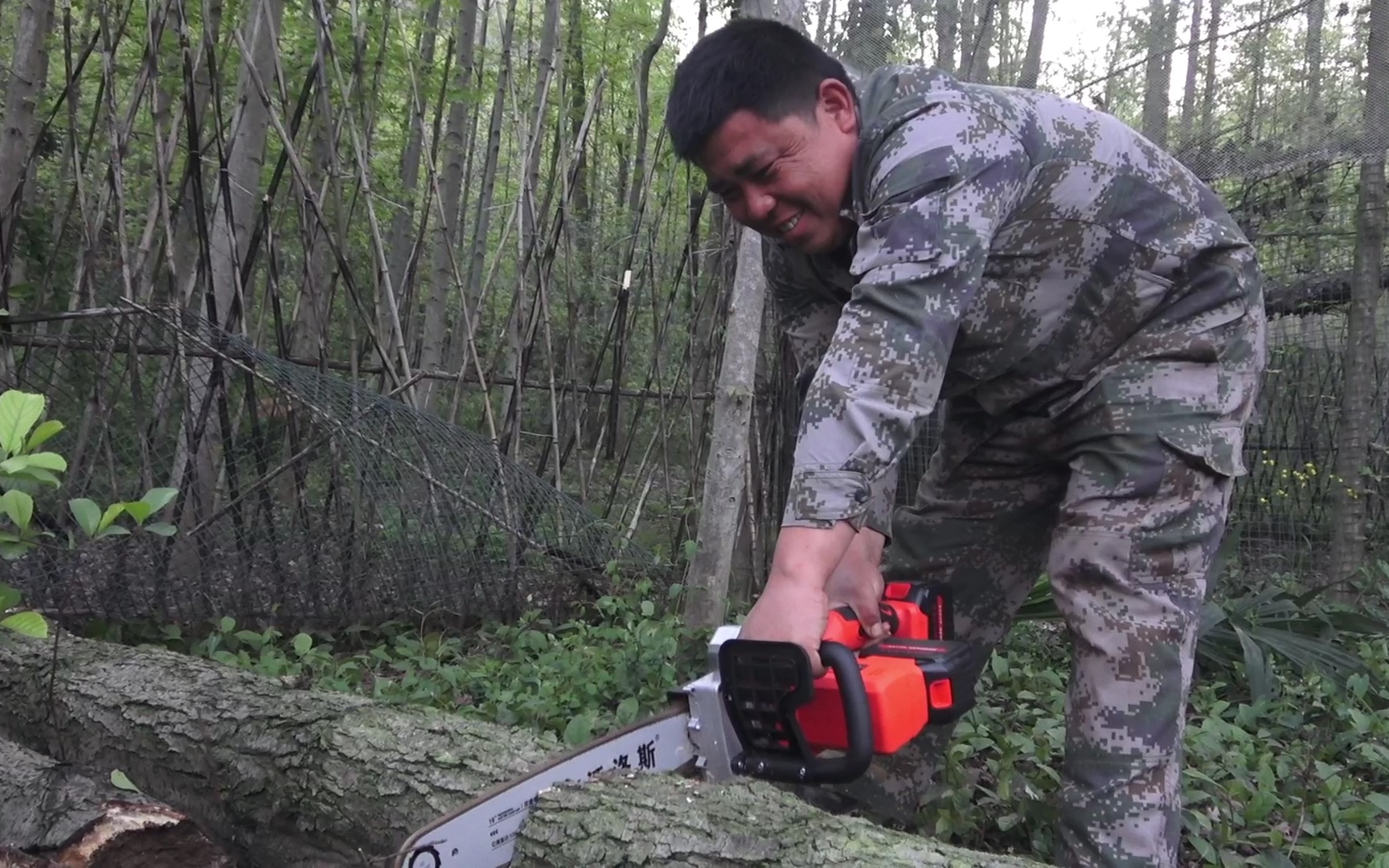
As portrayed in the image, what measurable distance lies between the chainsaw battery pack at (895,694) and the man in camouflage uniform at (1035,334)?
0.43ft

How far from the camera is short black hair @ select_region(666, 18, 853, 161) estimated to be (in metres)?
1.54

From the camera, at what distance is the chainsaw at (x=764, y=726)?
53.1 inches

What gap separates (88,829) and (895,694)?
1.36 m

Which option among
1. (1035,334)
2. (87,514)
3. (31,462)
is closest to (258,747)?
(87,514)

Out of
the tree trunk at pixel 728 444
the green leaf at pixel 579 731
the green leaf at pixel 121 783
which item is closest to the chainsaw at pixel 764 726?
the green leaf at pixel 579 731

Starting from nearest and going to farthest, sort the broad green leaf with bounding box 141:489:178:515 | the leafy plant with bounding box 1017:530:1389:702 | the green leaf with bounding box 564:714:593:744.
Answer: the broad green leaf with bounding box 141:489:178:515 < the green leaf with bounding box 564:714:593:744 < the leafy plant with bounding box 1017:530:1389:702

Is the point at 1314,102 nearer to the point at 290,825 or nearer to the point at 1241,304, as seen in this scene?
the point at 1241,304

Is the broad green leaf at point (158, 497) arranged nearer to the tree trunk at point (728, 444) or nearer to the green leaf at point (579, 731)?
the green leaf at point (579, 731)

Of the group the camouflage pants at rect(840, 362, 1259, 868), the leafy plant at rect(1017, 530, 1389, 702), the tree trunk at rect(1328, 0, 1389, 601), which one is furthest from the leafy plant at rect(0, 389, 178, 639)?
the tree trunk at rect(1328, 0, 1389, 601)

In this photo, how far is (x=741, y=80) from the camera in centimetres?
154

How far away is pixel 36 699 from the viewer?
7.27 feet

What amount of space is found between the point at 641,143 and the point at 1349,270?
401 centimetres

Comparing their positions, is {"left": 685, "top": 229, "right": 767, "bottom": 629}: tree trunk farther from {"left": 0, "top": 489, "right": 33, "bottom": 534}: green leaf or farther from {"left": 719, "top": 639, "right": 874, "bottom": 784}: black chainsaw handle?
{"left": 0, "top": 489, "right": 33, "bottom": 534}: green leaf

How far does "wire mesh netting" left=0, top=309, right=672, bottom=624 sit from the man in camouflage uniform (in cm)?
187
